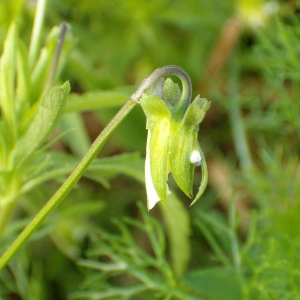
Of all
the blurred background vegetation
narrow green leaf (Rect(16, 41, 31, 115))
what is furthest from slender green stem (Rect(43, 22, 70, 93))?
the blurred background vegetation

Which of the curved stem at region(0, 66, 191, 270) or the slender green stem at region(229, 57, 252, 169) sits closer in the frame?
the curved stem at region(0, 66, 191, 270)

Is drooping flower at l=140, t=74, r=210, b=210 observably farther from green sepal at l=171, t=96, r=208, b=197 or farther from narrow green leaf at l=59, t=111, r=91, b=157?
narrow green leaf at l=59, t=111, r=91, b=157

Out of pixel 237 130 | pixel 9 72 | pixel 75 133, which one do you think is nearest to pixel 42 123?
pixel 9 72

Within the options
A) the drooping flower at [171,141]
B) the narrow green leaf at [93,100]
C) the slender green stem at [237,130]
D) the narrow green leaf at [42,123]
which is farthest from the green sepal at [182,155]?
the slender green stem at [237,130]

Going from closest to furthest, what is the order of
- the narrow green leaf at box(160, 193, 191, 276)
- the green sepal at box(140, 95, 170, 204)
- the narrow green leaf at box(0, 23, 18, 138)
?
the green sepal at box(140, 95, 170, 204)
the narrow green leaf at box(0, 23, 18, 138)
the narrow green leaf at box(160, 193, 191, 276)

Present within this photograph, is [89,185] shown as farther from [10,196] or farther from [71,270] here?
[10,196]

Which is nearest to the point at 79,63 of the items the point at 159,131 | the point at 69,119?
the point at 69,119
